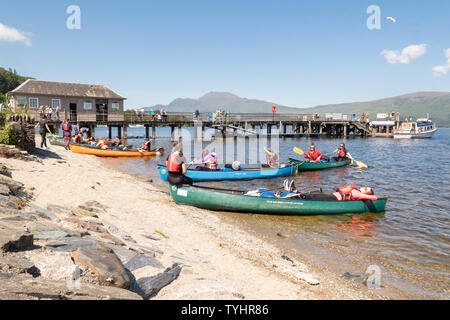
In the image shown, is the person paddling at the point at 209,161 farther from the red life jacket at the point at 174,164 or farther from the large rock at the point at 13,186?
the large rock at the point at 13,186

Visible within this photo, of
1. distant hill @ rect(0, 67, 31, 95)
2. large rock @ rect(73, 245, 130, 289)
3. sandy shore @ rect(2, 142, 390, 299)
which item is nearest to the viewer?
large rock @ rect(73, 245, 130, 289)

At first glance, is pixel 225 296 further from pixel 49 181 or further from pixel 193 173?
pixel 193 173

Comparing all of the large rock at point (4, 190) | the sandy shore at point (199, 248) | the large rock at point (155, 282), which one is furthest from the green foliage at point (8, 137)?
the large rock at point (155, 282)

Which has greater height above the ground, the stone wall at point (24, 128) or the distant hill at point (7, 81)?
the distant hill at point (7, 81)

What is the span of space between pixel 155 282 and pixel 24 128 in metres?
13.0

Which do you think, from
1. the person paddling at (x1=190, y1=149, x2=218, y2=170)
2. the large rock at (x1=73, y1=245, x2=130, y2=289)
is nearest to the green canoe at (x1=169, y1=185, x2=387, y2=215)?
the person paddling at (x1=190, y1=149, x2=218, y2=170)

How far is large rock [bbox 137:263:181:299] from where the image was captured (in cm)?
415

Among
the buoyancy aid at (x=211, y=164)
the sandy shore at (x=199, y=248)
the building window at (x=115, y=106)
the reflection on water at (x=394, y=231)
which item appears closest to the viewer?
the sandy shore at (x=199, y=248)

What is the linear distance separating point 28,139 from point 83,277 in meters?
13.5

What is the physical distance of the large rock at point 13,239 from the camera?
3973 millimetres

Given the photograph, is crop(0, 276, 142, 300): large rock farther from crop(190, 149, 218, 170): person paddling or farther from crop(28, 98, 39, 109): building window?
crop(28, 98, 39, 109): building window

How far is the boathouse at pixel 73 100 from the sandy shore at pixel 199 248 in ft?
87.4

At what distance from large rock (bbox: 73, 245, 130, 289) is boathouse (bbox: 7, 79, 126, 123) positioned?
34.0 m

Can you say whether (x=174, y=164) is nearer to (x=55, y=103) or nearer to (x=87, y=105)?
(x=55, y=103)
